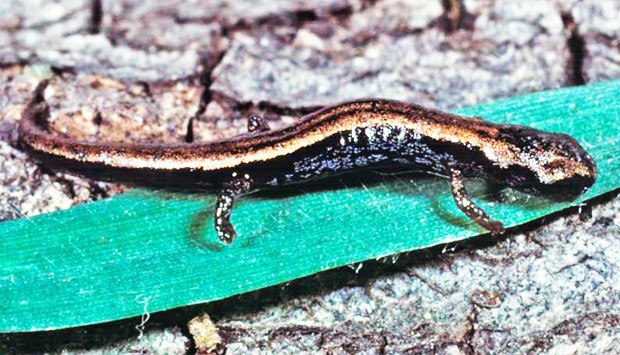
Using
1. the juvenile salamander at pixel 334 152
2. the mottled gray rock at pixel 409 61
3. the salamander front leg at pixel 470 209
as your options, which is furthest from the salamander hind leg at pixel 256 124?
the salamander front leg at pixel 470 209

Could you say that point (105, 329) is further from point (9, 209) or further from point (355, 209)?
point (355, 209)

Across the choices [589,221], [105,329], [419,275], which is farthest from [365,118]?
[105,329]

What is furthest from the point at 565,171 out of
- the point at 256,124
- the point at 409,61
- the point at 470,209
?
the point at 256,124

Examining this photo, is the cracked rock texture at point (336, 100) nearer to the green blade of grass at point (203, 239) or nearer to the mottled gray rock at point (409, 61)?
the mottled gray rock at point (409, 61)

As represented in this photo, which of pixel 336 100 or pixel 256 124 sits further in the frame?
pixel 336 100

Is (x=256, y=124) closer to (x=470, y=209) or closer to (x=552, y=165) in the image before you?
(x=470, y=209)
